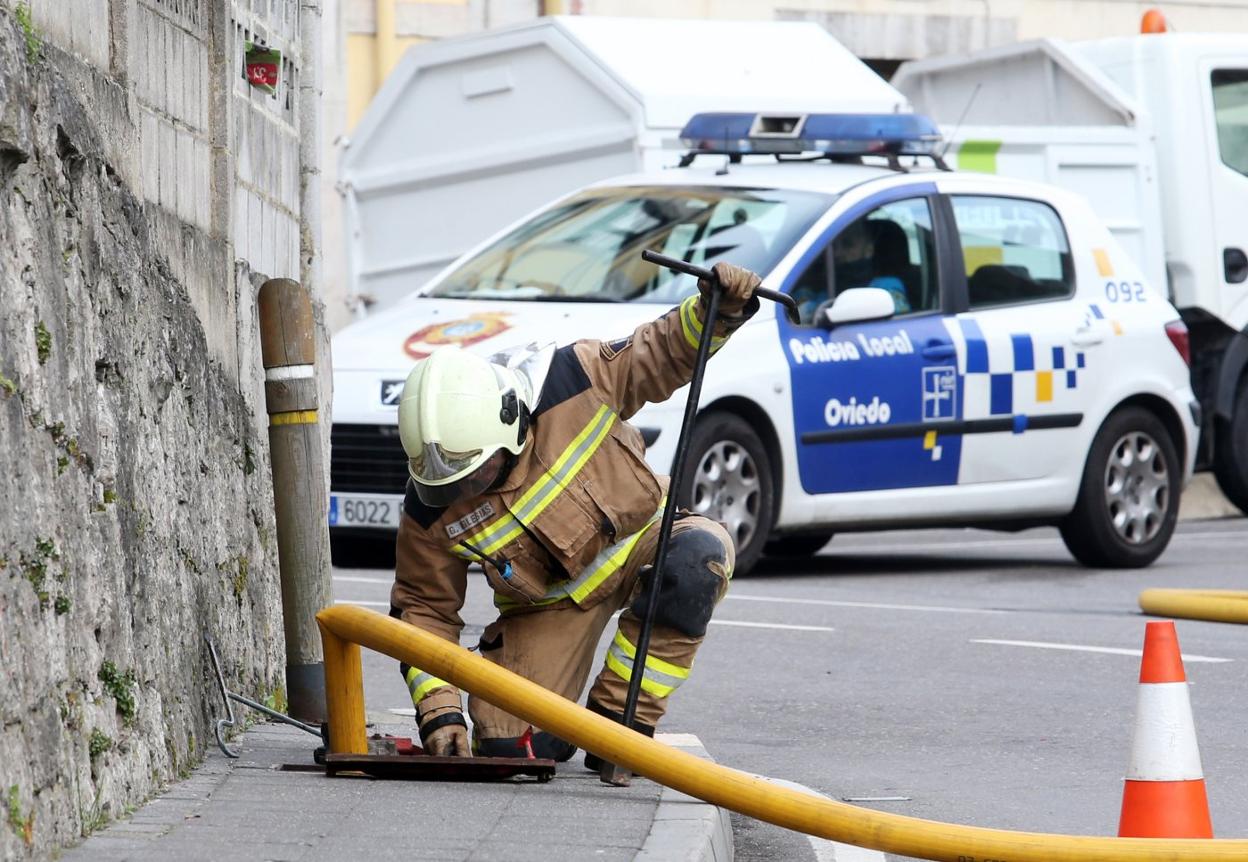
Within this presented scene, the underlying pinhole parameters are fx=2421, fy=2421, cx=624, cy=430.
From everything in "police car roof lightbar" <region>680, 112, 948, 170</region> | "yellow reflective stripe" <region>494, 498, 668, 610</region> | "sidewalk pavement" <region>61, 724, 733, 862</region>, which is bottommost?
"sidewalk pavement" <region>61, 724, 733, 862</region>

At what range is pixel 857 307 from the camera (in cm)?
997

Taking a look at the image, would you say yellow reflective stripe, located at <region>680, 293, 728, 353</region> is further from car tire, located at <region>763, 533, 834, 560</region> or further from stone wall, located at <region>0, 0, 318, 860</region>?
car tire, located at <region>763, 533, 834, 560</region>

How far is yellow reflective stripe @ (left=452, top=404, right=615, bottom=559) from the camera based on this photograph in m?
5.40

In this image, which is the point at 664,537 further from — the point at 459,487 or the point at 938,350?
the point at 938,350

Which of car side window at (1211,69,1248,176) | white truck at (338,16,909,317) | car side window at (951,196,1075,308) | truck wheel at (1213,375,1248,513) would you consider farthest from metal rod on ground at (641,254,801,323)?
car side window at (1211,69,1248,176)

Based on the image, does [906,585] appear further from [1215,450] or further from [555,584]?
[555,584]

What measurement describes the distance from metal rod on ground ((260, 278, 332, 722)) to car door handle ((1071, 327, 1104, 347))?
18.0 feet

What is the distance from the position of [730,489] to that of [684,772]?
16.3ft

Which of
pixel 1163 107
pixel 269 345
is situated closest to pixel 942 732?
pixel 269 345

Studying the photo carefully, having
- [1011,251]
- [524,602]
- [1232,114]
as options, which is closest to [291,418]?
[524,602]

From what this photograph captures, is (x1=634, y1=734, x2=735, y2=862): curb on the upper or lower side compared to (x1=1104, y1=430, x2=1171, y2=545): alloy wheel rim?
lower

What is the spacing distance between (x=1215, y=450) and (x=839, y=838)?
9.86 m

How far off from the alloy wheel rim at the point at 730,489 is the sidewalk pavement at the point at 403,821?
13.8 feet

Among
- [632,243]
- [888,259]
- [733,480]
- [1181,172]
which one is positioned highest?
[1181,172]
